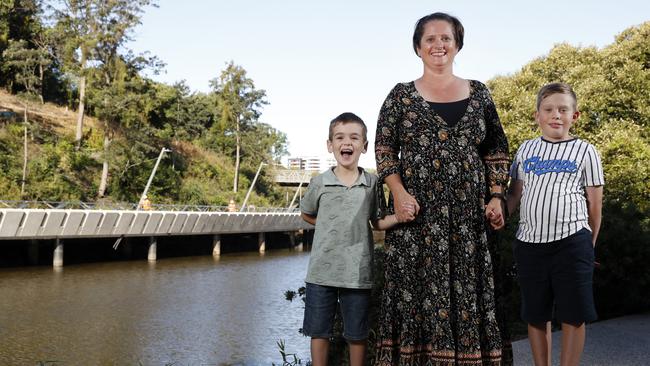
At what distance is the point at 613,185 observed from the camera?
12.7m

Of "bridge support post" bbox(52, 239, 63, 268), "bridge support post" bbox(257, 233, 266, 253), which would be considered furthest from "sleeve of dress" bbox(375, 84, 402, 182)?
"bridge support post" bbox(257, 233, 266, 253)

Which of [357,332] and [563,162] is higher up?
[563,162]

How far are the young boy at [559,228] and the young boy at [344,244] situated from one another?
82cm

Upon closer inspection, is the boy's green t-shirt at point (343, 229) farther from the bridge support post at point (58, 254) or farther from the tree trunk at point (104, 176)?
the tree trunk at point (104, 176)

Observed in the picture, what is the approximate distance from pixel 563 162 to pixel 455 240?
0.81 metres

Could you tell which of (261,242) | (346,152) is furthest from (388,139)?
(261,242)

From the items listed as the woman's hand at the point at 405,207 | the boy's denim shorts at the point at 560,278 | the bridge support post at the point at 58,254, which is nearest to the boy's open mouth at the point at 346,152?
the woman's hand at the point at 405,207

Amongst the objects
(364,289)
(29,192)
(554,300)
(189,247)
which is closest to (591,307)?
(554,300)

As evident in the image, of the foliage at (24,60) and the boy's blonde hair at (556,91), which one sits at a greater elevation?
the foliage at (24,60)

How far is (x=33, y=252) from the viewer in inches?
941

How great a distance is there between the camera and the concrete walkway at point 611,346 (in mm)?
4117

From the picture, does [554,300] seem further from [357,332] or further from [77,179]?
[77,179]

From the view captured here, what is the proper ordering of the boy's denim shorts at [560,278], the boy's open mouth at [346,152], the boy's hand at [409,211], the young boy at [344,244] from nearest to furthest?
the boy's hand at [409,211] → the boy's denim shorts at [560,278] → the young boy at [344,244] → the boy's open mouth at [346,152]

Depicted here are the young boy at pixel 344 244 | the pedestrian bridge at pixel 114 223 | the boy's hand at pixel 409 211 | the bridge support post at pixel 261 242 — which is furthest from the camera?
the bridge support post at pixel 261 242
